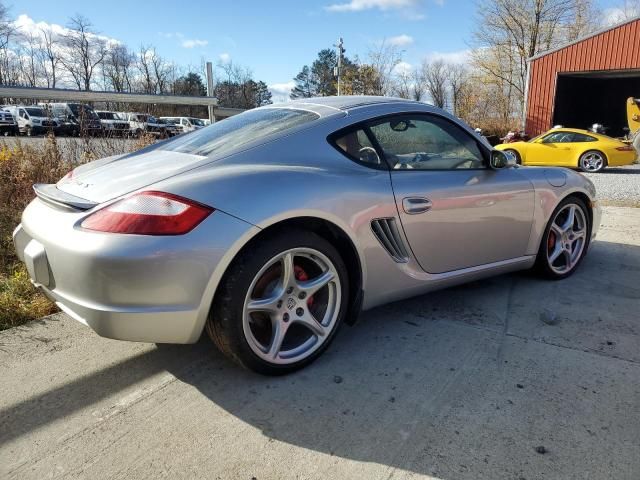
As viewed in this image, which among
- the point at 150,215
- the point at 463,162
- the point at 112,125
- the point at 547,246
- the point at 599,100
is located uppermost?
the point at 599,100

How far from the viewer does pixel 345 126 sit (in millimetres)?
2752

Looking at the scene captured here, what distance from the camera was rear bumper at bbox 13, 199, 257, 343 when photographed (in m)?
2.00

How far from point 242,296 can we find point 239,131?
113 centimetres

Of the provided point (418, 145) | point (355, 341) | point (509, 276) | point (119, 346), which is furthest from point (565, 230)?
point (119, 346)

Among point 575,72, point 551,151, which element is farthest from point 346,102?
point 575,72

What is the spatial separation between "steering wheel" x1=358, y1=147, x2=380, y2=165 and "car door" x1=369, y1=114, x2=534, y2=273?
68 mm

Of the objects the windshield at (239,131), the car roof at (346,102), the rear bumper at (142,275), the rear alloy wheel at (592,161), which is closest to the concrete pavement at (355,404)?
the rear bumper at (142,275)

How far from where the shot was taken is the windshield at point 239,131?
2.68 meters

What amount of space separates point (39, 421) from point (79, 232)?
2.82ft

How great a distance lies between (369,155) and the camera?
Answer: 279 cm

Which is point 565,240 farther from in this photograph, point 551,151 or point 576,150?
point 576,150

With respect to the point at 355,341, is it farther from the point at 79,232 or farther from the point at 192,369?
the point at 79,232

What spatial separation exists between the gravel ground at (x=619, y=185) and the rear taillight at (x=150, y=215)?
766 centimetres

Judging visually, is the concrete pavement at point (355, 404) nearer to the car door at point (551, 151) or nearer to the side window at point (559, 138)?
the car door at point (551, 151)
